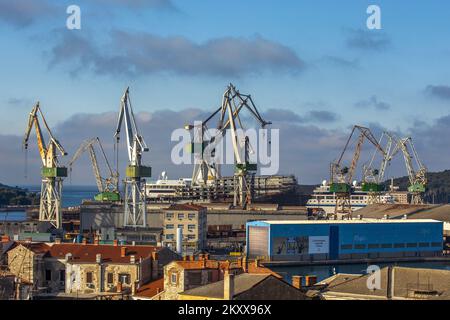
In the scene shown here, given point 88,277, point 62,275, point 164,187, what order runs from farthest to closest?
point 164,187, point 62,275, point 88,277

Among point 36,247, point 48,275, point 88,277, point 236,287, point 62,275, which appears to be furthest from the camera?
point 36,247

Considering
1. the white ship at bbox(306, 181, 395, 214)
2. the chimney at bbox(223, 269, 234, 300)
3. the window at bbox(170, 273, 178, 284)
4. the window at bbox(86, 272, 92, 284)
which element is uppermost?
the white ship at bbox(306, 181, 395, 214)

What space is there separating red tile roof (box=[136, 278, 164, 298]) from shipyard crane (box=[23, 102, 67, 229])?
50935mm

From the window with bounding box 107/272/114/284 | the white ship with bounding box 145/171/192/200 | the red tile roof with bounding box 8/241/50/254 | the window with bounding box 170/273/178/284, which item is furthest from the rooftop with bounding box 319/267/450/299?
the white ship with bounding box 145/171/192/200

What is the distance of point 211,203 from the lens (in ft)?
379

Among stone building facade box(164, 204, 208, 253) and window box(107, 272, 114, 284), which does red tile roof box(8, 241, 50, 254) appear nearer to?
window box(107, 272, 114, 284)

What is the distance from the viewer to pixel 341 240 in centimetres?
7662

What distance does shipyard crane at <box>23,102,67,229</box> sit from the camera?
275 feet

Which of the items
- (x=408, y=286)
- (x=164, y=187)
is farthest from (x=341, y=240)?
(x=164, y=187)

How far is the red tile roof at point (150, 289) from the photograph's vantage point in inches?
1230

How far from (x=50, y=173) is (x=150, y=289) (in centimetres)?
5289

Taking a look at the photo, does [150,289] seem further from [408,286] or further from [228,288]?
[228,288]
